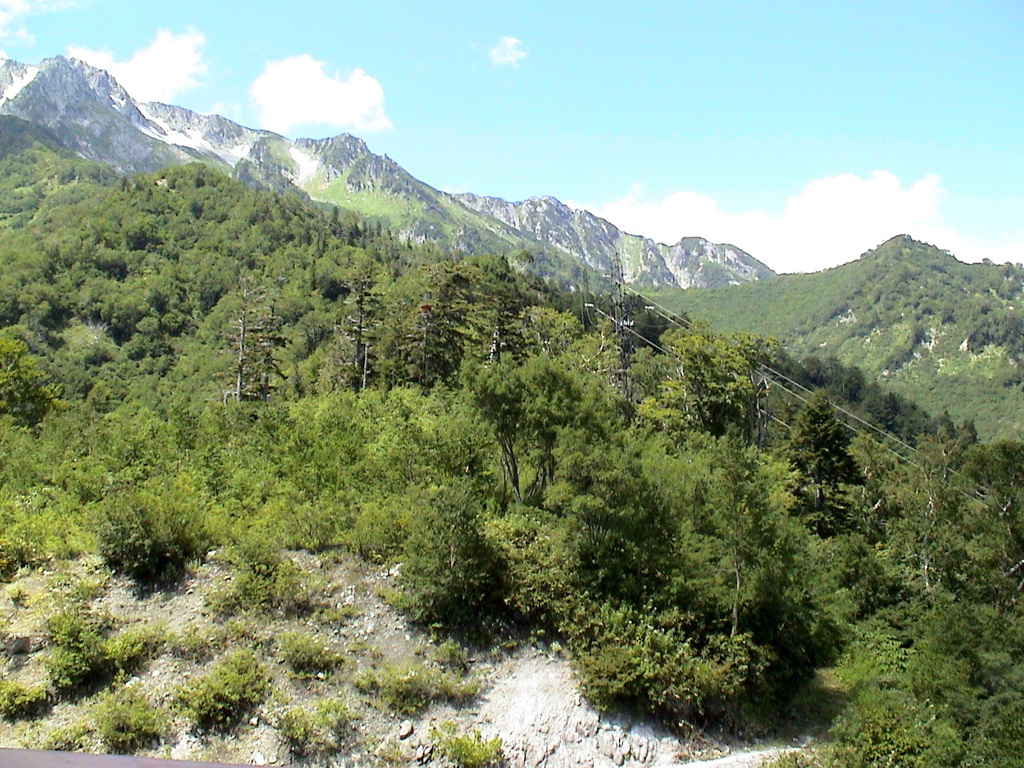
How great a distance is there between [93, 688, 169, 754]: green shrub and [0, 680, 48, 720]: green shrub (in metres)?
1.33

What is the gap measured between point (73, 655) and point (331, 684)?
21.5ft

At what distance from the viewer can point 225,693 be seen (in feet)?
63.0

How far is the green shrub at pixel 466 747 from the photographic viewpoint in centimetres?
1955

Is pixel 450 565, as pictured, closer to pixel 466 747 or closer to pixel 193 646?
pixel 466 747

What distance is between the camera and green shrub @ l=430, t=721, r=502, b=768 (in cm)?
1955

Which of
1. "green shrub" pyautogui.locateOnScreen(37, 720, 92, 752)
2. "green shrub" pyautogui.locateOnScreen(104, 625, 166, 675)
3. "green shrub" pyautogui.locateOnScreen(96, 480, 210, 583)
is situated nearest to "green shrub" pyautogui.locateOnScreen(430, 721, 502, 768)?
"green shrub" pyautogui.locateOnScreen(104, 625, 166, 675)

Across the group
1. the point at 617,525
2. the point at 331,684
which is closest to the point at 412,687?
the point at 331,684

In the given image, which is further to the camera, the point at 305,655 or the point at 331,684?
the point at 305,655

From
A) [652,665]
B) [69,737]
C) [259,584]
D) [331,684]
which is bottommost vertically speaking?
[69,737]

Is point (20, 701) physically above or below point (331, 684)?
below

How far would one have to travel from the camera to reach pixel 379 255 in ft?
468

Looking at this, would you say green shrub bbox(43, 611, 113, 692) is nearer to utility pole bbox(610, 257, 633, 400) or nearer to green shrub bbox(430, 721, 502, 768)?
green shrub bbox(430, 721, 502, 768)

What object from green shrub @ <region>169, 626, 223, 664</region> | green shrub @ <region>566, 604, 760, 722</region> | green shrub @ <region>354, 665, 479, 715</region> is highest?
green shrub @ <region>566, 604, 760, 722</region>

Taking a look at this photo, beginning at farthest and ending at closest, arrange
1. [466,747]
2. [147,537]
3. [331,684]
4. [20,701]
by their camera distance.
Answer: [147,537] < [331,684] < [466,747] < [20,701]
